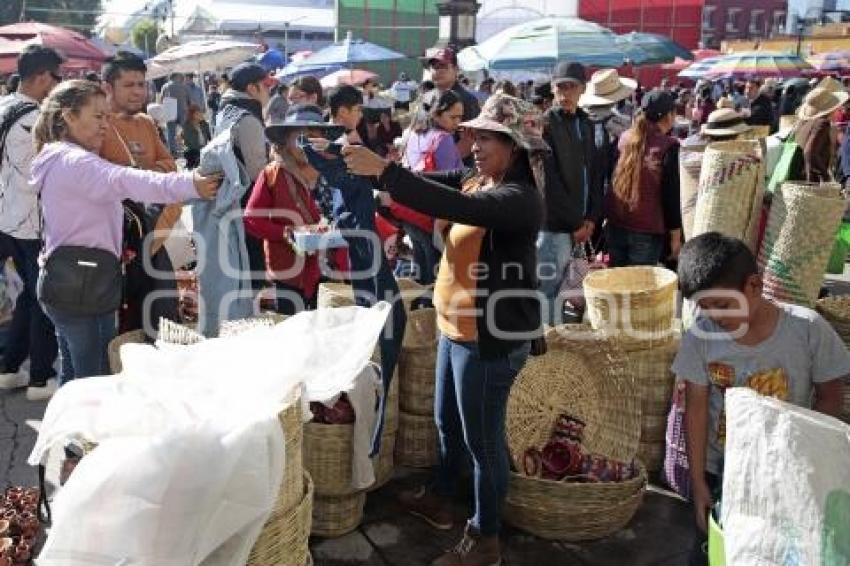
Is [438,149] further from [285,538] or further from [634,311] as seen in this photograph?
[285,538]

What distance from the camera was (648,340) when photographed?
3.66 m

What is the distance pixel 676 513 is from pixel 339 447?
155 cm

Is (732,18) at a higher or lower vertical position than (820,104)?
higher

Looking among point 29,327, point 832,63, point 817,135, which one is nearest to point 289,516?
point 29,327

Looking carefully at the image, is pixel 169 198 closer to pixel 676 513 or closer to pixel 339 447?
pixel 339 447

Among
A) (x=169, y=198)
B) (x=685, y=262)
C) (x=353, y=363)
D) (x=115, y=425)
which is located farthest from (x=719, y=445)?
(x=169, y=198)

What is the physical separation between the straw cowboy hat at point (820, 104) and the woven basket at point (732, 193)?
2.44 m

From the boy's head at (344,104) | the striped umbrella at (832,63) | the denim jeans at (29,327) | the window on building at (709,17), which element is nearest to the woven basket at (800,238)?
the boy's head at (344,104)

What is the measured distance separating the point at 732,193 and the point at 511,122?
1.72 m

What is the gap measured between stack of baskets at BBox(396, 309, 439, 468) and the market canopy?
8.99 meters

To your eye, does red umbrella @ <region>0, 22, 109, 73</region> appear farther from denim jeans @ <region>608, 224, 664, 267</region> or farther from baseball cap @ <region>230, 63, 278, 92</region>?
denim jeans @ <region>608, 224, 664, 267</region>

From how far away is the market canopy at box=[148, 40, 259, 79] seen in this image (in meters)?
11.3

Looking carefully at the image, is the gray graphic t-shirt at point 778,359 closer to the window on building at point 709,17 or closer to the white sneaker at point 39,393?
the white sneaker at point 39,393

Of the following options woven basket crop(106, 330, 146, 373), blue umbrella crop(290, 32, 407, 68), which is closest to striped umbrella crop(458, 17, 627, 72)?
blue umbrella crop(290, 32, 407, 68)
